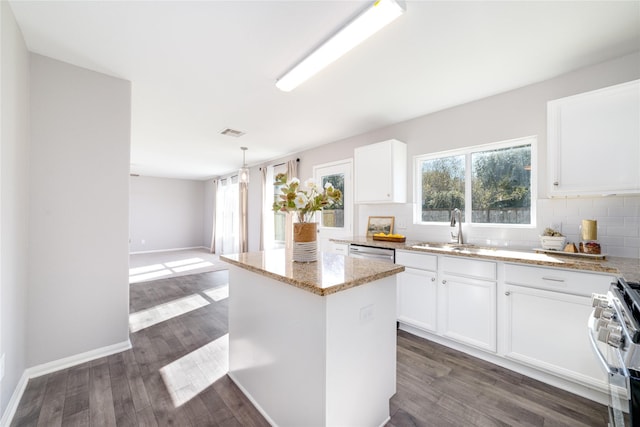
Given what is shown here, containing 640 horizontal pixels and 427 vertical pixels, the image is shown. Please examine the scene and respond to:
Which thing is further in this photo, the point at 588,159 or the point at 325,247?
the point at 325,247

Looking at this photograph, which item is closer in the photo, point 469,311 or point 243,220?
point 469,311

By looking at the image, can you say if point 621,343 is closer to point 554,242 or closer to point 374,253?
point 554,242

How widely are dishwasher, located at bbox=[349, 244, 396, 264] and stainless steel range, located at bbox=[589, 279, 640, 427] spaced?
5.50 ft

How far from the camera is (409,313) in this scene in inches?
109

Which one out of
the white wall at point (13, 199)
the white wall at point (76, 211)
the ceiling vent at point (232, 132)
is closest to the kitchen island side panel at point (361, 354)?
the white wall at point (13, 199)

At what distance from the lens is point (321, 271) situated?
154 cm

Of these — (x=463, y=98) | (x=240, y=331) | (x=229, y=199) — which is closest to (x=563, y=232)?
(x=463, y=98)

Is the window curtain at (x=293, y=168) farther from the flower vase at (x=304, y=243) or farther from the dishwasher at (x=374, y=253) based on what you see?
the flower vase at (x=304, y=243)

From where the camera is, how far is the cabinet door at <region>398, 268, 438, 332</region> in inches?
102

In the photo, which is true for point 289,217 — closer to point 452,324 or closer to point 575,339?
point 452,324

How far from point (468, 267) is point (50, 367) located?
3.66m

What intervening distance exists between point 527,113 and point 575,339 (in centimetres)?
201

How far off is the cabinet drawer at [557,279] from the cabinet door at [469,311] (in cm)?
20

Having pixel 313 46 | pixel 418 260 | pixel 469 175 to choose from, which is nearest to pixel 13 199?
pixel 313 46
